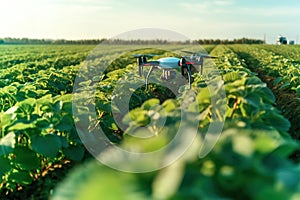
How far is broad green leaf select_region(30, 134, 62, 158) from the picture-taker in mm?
2680

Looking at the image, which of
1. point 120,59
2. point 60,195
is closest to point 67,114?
point 60,195

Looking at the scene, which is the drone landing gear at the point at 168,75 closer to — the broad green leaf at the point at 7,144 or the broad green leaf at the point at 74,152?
the broad green leaf at the point at 74,152

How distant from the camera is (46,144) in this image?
107 inches

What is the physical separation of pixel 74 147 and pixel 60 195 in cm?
184

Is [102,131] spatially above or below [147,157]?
below

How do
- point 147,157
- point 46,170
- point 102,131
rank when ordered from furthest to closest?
1. point 102,131
2. point 46,170
3. point 147,157

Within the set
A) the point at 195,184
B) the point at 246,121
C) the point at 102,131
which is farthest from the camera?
the point at 102,131

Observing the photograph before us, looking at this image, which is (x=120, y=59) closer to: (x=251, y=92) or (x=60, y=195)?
(x=251, y=92)

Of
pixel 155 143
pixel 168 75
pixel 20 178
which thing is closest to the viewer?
pixel 155 143

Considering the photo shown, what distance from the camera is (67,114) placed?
3.08 metres

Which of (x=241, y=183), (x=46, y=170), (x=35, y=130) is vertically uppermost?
(x=241, y=183)

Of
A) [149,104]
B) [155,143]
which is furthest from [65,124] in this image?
[155,143]

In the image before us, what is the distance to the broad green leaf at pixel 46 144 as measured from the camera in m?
2.68

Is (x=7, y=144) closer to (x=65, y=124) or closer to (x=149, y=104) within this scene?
(x=65, y=124)
